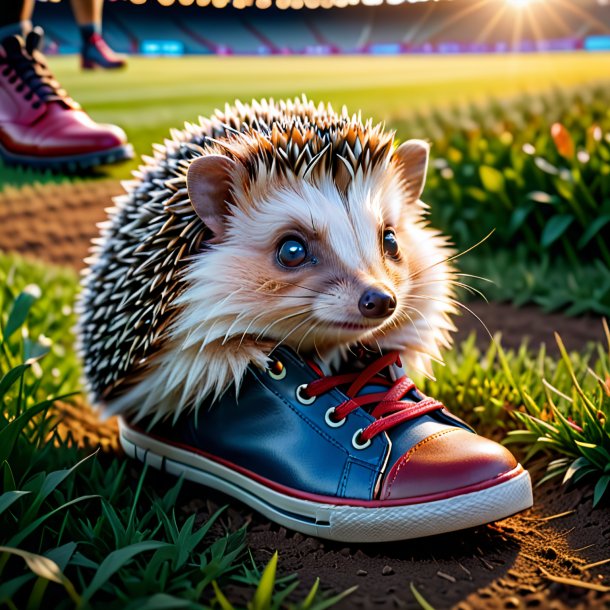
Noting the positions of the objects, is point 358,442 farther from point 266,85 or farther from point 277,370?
point 266,85

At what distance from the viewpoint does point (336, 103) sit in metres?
8.70

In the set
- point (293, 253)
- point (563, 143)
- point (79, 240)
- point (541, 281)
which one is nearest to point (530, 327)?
point (541, 281)

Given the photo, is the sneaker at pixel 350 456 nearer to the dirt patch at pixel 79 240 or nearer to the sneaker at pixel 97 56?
the dirt patch at pixel 79 240

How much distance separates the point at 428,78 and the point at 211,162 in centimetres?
975

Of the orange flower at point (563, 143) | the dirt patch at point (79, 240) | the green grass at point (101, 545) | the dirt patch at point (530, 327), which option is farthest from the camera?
the orange flower at point (563, 143)

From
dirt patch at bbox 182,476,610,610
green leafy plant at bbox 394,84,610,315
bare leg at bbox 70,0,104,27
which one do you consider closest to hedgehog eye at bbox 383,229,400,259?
dirt patch at bbox 182,476,610,610

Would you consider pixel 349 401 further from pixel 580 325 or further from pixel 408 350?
pixel 580 325

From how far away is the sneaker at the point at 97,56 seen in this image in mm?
3904

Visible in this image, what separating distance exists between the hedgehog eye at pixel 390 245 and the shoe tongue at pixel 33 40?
1571 mm

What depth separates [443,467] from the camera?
1.88 m

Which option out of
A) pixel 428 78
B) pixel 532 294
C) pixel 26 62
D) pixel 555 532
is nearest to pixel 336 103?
pixel 428 78

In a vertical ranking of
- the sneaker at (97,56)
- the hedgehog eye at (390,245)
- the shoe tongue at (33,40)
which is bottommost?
the hedgehog eye at (390,245)

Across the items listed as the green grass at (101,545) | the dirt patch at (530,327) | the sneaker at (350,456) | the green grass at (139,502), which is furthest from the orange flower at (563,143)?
the green grass at (101,545)

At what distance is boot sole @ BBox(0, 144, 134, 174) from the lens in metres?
2.82
